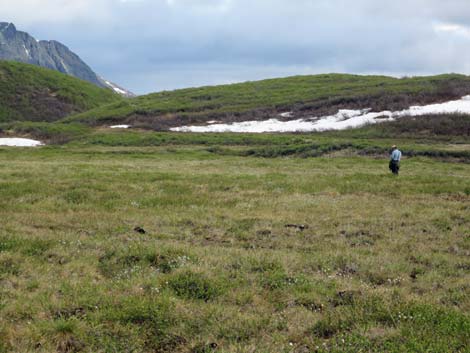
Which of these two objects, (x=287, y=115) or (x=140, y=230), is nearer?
(x=140, y=230)

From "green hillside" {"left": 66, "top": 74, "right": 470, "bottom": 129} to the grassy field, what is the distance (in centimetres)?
5217

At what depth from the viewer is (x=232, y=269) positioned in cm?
963

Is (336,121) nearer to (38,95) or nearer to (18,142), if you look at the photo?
(18,142)

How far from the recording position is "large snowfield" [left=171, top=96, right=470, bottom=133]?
60.0m

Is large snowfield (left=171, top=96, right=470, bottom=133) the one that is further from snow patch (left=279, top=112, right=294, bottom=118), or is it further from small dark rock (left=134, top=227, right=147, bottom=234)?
small dark rock (left=134, top=227, right=147, bottom=234)

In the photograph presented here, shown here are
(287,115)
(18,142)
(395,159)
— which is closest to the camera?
(395,159)

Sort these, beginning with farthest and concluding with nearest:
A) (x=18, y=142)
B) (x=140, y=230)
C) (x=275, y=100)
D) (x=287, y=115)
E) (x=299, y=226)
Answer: (x=275, y=100) → (x=287, y=115) → (x=18, y=142) → (x=299, y=226) → (x=140, y=230)

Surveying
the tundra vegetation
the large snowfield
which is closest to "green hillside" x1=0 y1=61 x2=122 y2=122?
the large snowfield

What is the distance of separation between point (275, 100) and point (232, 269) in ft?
259

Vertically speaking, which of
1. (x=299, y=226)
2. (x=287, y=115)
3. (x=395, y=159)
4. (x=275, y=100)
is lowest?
(x=299, y=226)

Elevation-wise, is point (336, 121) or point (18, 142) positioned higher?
point (336, 121)

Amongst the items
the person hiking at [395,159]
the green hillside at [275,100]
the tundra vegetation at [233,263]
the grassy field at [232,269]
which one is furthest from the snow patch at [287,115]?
the grassy field at [232,269]

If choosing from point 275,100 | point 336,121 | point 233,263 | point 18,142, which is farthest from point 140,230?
point 275,100

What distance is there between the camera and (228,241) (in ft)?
42.3
